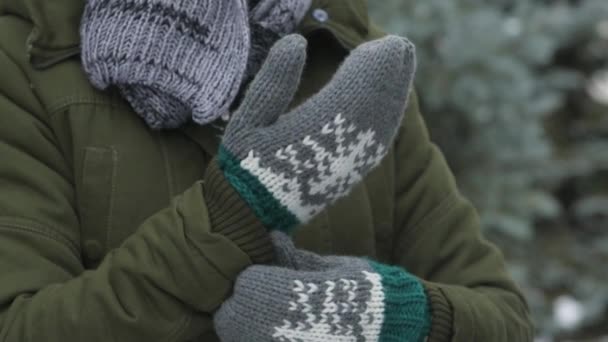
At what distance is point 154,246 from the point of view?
4.03ft

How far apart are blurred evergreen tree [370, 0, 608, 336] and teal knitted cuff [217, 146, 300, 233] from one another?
6.99 feet

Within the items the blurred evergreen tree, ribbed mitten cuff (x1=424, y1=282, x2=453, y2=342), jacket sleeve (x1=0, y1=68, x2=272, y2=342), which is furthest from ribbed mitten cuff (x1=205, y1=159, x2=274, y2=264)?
the blurred evergreen tree

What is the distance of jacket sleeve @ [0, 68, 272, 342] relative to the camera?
48.2 inches

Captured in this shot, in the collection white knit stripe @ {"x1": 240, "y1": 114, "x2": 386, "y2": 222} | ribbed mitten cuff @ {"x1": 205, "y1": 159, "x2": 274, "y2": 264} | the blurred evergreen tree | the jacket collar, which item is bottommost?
the blurred evergreen tree

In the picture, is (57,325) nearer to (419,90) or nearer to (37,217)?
(37,217)

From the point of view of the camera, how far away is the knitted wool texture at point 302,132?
1230 millimetres

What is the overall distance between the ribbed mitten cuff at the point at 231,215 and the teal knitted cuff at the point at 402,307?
17 centimetres

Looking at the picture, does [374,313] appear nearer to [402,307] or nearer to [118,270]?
→ [402,307]

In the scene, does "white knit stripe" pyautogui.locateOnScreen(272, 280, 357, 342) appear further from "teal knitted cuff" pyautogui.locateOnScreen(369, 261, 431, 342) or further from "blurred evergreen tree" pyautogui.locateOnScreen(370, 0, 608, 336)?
"blurred evergreen tree" pyautogui.locateOnScreen(370, 0, 608, 336)

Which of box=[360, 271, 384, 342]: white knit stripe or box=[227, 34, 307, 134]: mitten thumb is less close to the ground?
box=[227, 34, 307, 134]: mitten thumb

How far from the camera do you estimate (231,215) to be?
1.23 meters

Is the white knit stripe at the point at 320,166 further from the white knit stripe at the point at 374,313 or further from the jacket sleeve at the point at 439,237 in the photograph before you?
the jacket sleeve at the point at 439,237

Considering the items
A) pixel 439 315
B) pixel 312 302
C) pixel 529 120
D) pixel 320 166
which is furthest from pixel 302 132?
pixel 529 120

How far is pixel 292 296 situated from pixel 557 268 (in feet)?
9.71
